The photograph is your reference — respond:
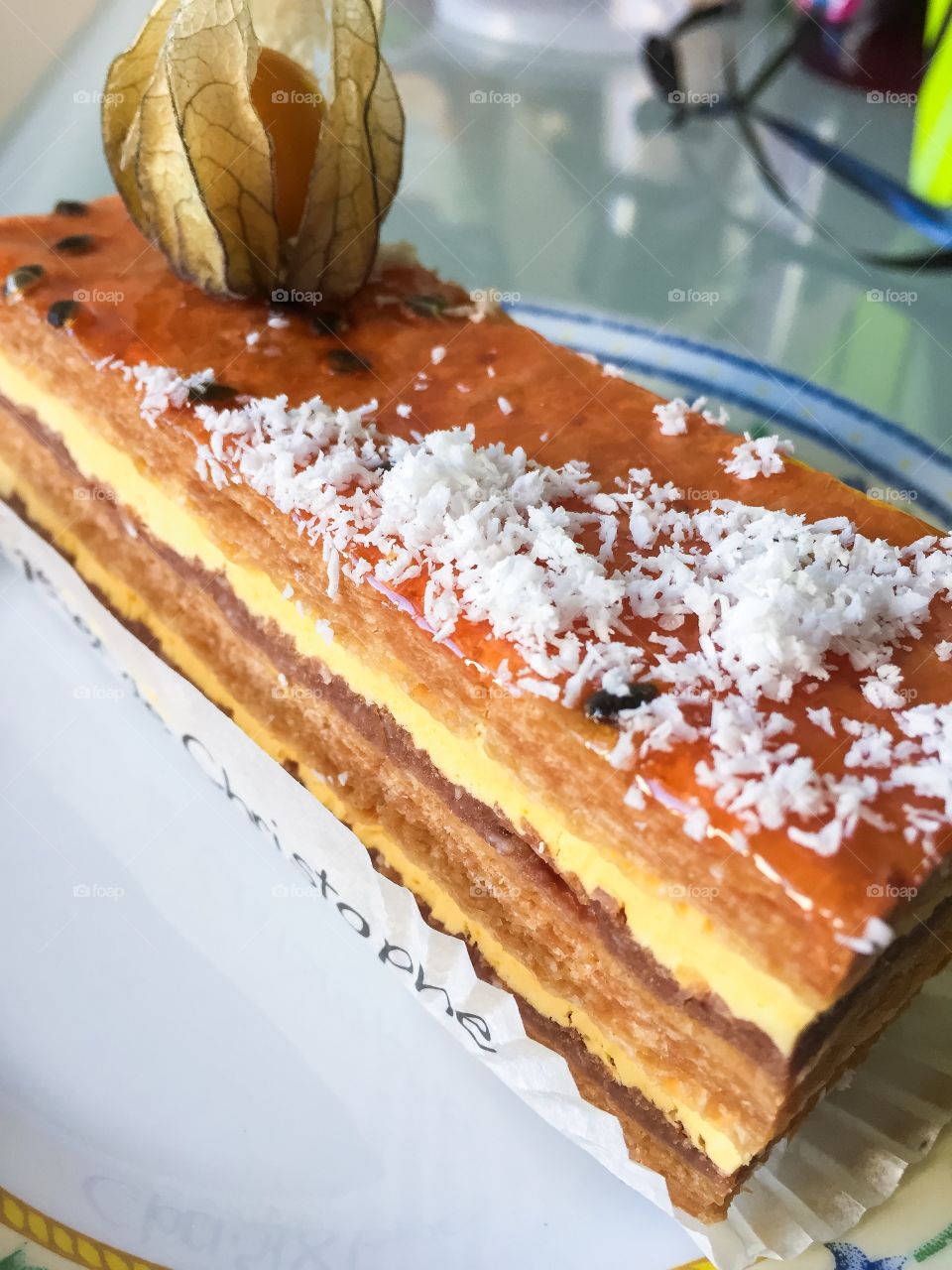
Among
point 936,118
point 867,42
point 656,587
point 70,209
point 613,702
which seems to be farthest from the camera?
point 867,42

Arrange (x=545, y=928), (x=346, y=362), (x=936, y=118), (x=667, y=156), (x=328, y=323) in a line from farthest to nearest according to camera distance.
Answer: (x=667, y=156), (x=936, y=118), (x=328, y=323), (x=346, y=362), (x=545, y=928)

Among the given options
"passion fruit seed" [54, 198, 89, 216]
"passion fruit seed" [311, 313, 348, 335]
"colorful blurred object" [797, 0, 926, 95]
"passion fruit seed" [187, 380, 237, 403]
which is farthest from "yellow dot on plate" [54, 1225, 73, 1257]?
"colorful blurred object" [797, 0, 926, 95]

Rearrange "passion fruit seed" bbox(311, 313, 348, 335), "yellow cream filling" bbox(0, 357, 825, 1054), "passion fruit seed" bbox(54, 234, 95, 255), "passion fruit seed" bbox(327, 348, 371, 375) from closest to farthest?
"yellow cream filling" bbox(0, 357, 825, 1054) < "passion fruit seed" bbox(327, 348, 371, 375) < "passion fruit seed" bbox(311, 313, 348, 335) < "passion fruit seed" bbox(54, 234, 95, 255)

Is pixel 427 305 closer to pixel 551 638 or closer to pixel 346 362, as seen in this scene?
pixel 346 362

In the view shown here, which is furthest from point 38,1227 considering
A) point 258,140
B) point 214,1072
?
point 258,140

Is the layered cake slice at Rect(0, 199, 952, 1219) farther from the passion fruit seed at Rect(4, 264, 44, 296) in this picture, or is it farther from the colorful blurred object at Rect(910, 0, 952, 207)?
the colorful blurred object at Rect(910, 0, 952, 207)

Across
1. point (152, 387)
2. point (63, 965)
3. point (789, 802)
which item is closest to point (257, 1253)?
point (63, 965)
